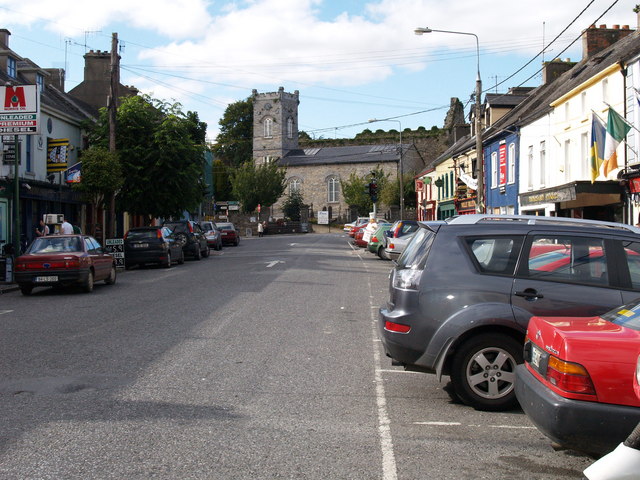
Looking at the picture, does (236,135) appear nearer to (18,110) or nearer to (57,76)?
(57,76)

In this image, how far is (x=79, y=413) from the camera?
6105 millimetres

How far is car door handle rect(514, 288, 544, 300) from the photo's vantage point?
21.0ft

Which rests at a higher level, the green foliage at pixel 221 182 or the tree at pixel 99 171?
the green foliage at pixel 221 182

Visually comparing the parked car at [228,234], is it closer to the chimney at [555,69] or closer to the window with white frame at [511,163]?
the window with white frame at [511,163]

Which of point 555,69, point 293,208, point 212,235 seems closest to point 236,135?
point 293,208

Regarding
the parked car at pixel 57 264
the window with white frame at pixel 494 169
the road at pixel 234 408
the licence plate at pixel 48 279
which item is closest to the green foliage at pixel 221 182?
the window with white frame at pixel 494 169

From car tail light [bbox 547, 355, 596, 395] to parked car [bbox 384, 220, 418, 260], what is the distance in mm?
20851

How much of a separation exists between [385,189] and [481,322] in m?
76.5

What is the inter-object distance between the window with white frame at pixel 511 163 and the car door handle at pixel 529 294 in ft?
99.6

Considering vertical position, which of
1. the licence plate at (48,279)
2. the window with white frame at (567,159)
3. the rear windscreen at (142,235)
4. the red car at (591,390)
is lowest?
the licence plate at (48,279)

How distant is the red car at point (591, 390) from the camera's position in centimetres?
430

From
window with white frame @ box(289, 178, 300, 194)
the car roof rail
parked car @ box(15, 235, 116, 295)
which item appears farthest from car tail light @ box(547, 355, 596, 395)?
A: window with white frame @ box(289, 178, 300, 194)

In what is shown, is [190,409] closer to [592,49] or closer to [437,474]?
[437,474]

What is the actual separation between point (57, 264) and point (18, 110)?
23.2 feet
